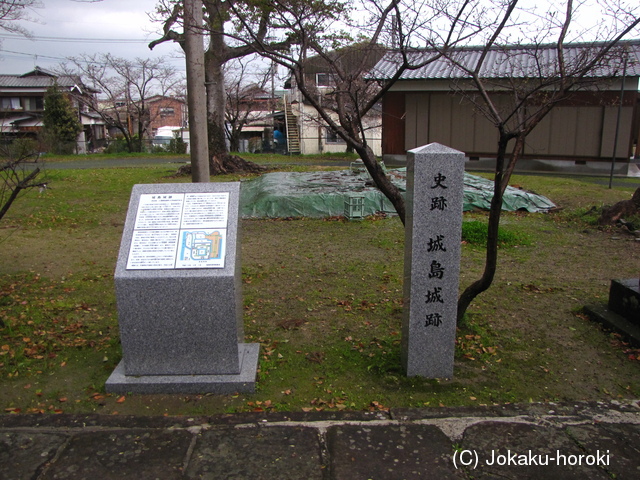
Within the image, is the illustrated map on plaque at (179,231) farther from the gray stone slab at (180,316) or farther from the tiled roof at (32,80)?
the tiled roof at (32,80)

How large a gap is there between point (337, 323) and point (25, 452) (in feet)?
10.4

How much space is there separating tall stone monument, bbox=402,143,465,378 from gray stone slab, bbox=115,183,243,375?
1456 millimetres

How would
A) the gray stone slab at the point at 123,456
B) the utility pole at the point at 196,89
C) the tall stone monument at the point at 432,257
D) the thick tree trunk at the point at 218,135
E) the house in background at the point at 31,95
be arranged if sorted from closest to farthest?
the gray stone slab at the point at 123,456
the tall stone monument at the point at 432,257
the utility pole at the point at 196,89
the thick tree trunk at the point at 218,135
the house in background at the point at 31,95

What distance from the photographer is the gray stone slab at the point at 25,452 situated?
3.31 meters

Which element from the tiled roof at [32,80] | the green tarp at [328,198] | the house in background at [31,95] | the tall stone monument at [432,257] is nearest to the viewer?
the tall stone monument at [432,257]

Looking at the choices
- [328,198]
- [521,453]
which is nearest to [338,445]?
[521,453]

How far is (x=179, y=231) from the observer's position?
4.37 metres

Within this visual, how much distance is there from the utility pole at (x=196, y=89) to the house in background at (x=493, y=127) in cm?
1258

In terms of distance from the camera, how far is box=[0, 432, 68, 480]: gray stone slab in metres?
3.31

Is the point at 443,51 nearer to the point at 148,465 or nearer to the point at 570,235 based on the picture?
the point at 148,465

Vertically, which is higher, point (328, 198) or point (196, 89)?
point (196, 89)

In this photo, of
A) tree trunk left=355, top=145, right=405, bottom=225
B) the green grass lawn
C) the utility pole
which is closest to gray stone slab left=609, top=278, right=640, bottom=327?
A: the green grass lawn

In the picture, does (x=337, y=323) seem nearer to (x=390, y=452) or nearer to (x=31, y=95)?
(x=390, y=452)

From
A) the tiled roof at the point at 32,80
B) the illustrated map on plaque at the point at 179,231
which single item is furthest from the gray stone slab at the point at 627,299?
the tiled roof at the point at 32,80
